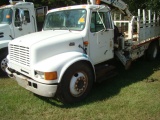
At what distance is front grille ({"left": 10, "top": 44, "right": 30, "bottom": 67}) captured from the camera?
4.65m

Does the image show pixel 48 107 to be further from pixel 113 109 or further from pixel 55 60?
pixel 113 109

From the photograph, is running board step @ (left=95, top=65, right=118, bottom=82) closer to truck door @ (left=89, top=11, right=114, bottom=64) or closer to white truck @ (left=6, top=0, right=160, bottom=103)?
white truck @ (left=6, top=0, right=160, bottom=103)

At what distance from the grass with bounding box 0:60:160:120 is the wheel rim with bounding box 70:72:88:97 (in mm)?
260

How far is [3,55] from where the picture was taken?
7152 mm

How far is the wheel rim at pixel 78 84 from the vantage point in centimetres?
481

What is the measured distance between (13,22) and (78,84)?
4.11m

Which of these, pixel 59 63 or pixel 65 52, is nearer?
pixel 59 63

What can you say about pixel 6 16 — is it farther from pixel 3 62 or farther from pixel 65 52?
pixel 65 52

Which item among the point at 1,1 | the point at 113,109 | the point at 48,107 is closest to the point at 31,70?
the point at 48,107

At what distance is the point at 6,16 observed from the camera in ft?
25.5

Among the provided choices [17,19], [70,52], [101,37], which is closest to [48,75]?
[70,52]

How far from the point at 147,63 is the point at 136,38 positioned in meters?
1.72

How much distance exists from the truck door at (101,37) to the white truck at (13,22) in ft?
10.5

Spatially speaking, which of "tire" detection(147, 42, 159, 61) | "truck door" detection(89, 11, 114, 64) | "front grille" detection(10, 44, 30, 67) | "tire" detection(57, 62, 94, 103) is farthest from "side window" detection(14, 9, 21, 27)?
"tire" detection(147, 42, 159, 61)
